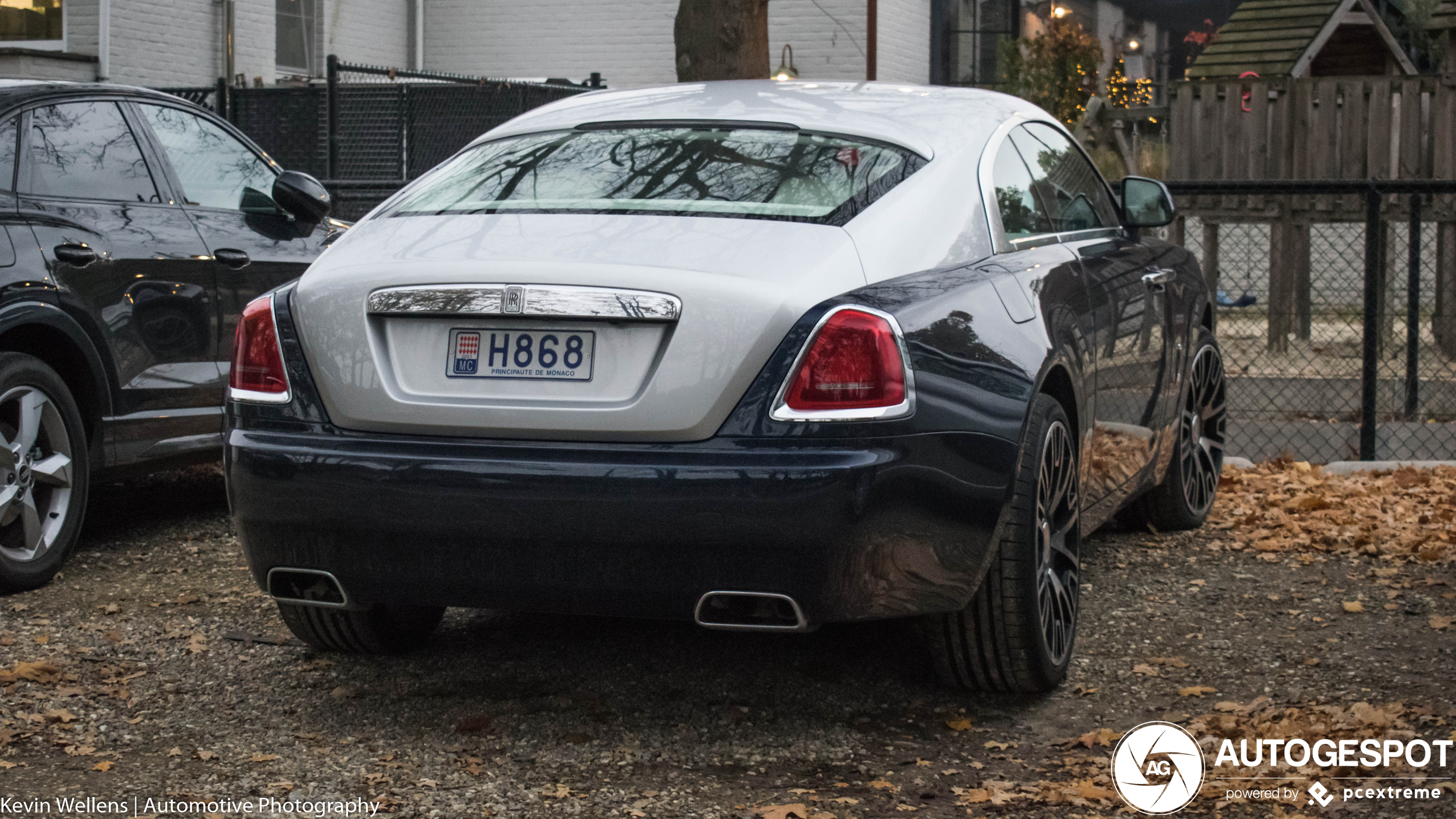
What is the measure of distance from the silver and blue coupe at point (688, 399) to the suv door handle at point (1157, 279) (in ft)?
4.05

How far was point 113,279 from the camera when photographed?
561 centimetres

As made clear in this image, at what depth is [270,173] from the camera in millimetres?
6770

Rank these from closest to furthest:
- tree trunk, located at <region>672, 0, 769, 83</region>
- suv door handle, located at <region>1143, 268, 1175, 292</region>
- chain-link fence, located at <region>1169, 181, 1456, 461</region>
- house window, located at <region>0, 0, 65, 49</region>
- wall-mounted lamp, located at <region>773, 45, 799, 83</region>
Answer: suv door handle, located at <region>1143, 268, 1175, 292</region>
chain-link fence, located at <region>1169, 181, 1456, 461</region>
tree trunk, located at <region>672, 0, 769, 83</region>
house window, located at <region>0, 0, 65, 49</region>
wall-mounted lamp, located at <region>773, 45, 799, 83</region>

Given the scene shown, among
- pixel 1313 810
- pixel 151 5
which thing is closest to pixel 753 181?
pixel 1313 810

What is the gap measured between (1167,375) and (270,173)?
3.76 m

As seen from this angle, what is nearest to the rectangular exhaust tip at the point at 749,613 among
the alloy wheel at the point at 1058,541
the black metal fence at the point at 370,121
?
the alloy wheel at the point at 1058,541

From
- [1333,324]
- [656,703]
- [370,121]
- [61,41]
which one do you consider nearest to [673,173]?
[656,703]

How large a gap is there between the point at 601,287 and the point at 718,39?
622 centimetres

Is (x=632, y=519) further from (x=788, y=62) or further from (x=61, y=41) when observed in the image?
(x=788, y=62)

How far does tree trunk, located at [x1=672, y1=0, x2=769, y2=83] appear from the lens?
9312 millimetres

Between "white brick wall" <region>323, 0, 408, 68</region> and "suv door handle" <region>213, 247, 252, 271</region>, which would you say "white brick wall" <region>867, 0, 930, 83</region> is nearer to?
"white brick wall" <region>323, 0, 408, 68</region>

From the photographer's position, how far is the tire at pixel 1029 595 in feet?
12.5

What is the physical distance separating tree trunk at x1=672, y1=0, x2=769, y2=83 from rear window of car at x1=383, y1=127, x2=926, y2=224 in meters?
5.16

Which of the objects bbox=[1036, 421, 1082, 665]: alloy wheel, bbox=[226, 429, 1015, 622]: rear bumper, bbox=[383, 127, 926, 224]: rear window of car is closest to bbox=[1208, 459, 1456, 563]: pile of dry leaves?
bbox=[1036, 421, 1082, 665]: alloy wheel
